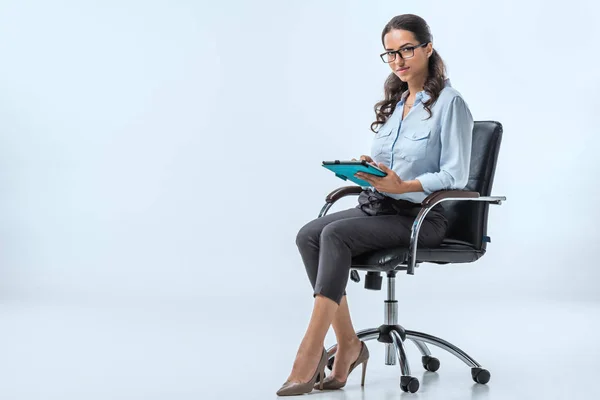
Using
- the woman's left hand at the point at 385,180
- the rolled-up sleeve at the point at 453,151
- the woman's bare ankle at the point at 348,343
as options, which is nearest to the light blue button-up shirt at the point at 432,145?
the rolled-up sleeve at the point at 453,151

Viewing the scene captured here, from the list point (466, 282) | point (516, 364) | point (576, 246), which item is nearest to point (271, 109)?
point (466, 282)

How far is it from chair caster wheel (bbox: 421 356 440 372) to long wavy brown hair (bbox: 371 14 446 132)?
3.10 ft

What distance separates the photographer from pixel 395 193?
333cm

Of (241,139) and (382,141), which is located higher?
(382,141)

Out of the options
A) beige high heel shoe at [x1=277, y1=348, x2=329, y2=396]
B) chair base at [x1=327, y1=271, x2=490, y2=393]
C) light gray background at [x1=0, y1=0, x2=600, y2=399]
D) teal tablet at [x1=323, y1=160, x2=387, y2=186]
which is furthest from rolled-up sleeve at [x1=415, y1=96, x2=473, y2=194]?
light gray background at [x1=0, y1=0, x2=600, y2=399]

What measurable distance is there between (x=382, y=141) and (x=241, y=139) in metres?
2.87

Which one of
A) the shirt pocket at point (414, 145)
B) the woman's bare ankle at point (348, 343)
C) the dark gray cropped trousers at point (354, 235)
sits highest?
the shirt pocket at point (414, 145)

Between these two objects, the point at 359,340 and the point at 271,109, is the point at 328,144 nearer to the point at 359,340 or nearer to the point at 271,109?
the point at 271,109

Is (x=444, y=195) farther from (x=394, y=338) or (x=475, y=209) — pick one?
(x=394, y=338)

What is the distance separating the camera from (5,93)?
652cm

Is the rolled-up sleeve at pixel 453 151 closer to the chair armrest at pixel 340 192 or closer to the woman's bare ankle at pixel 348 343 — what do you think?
the chair armrest at pixel 340 192

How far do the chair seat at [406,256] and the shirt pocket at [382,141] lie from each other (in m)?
0.41

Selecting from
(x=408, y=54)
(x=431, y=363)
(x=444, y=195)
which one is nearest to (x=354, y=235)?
(x=444, y=195)

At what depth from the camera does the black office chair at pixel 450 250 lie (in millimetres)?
3275
